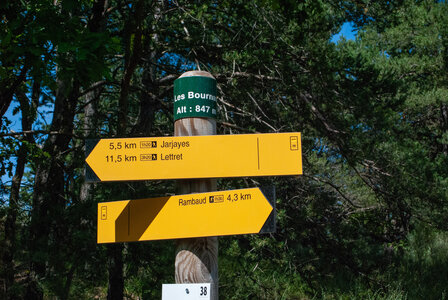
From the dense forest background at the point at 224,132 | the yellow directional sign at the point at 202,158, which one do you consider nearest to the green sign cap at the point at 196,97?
the yellow directional sign at the point at 202,158

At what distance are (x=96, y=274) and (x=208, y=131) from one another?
380 centimetres

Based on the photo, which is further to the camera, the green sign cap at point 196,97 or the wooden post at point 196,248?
the green sign cap at point 196,97

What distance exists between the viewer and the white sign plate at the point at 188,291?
234cm

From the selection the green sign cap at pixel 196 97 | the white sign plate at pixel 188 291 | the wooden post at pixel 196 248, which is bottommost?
the white sign plate at pixel 188 291

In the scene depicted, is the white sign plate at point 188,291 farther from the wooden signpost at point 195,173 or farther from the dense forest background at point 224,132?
the dense forest background at point 224,132

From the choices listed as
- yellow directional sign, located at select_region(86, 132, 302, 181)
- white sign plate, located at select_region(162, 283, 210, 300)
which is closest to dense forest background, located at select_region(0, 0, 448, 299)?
yellow directional sign, located at select_region(86, 132, 302, 181)

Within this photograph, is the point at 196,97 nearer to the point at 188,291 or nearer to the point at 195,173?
the point at 195,173

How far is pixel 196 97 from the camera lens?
256 cm

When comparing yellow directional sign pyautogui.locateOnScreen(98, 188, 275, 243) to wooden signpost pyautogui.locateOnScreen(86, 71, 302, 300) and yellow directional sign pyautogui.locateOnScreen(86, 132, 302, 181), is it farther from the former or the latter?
yellow directional sign pyautogui.locateOnScreen(86, 132, 302, 181)

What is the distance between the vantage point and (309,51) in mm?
6754

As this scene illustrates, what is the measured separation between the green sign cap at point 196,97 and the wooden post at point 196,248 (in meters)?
0.03

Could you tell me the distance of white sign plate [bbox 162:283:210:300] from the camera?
234cm

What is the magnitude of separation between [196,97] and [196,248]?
790 mm

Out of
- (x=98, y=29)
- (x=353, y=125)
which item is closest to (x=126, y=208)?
(x=98, y=29)
